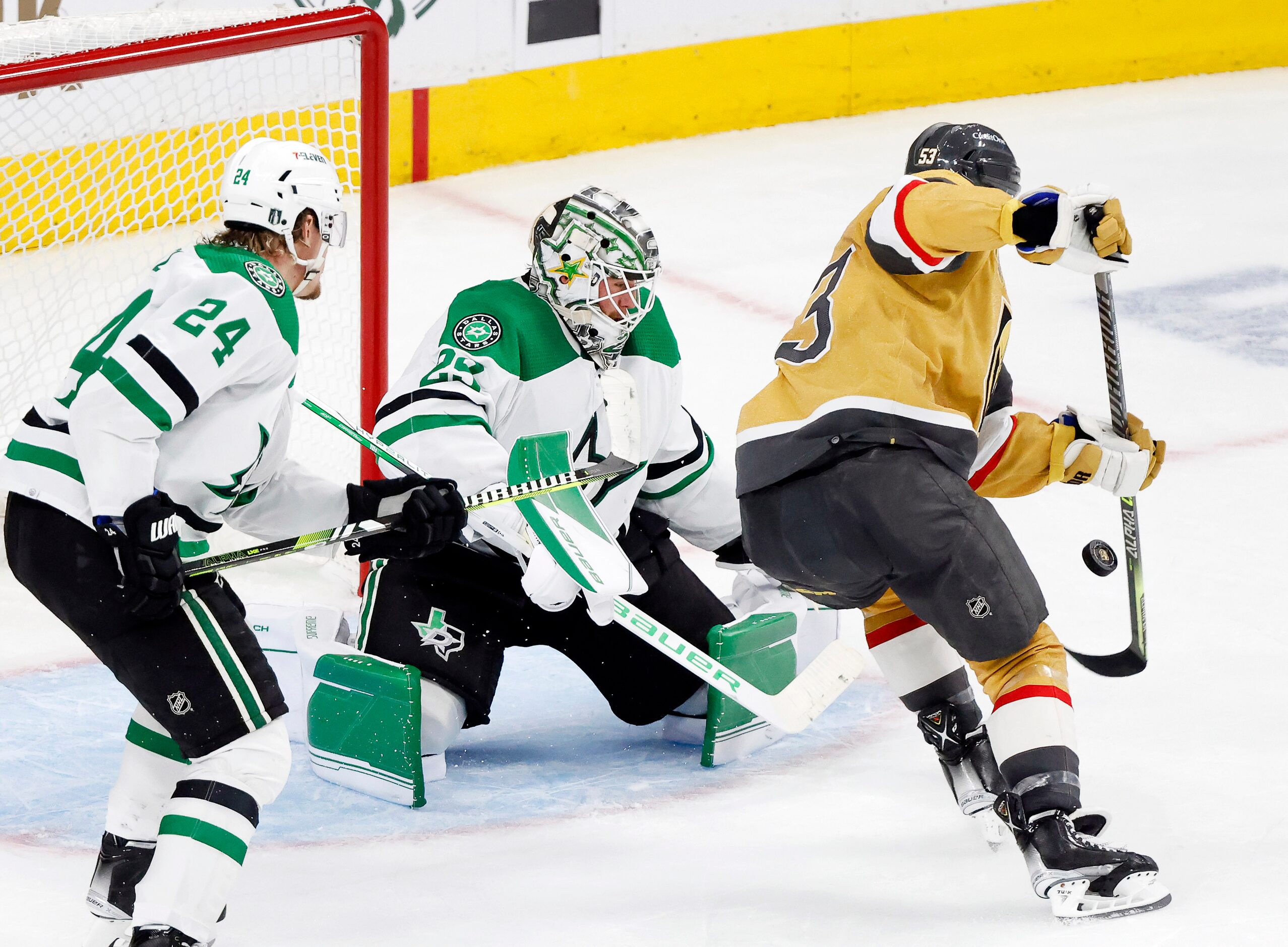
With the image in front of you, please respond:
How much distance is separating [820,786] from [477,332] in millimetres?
897

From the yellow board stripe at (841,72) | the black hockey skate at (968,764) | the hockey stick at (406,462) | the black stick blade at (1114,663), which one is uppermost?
the yellow board stripe at (841,72)

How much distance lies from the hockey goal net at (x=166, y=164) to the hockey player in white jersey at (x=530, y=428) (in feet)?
2.50

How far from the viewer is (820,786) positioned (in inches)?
118

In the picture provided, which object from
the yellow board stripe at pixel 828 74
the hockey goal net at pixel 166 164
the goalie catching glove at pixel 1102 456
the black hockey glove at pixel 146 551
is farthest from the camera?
the yellow board stripe at pixel 828 74

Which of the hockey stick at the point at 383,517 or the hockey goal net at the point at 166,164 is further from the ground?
the hockey goal net at the point at 166,164

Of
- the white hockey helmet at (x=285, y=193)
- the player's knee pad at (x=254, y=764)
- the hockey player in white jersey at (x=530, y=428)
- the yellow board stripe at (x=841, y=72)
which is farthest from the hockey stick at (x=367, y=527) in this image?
the yellow board stripe at (x=841, y=72)

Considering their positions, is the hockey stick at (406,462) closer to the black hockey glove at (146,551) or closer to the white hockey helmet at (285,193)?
the white hockey helmet at (285,193)

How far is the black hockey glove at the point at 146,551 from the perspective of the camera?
2254 mm

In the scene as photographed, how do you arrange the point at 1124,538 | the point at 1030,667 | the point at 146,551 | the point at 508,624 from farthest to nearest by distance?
the point at 508,624
the point at 1124,538
the point at 1030,667
the point at 146,551

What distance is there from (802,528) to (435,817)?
780 mm

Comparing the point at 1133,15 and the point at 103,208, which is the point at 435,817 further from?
the point at 1133,15

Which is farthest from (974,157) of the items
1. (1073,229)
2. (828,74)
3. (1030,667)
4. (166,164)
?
(828,74)

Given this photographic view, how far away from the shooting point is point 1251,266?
588cm

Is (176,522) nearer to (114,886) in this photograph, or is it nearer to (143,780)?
(143,780)
